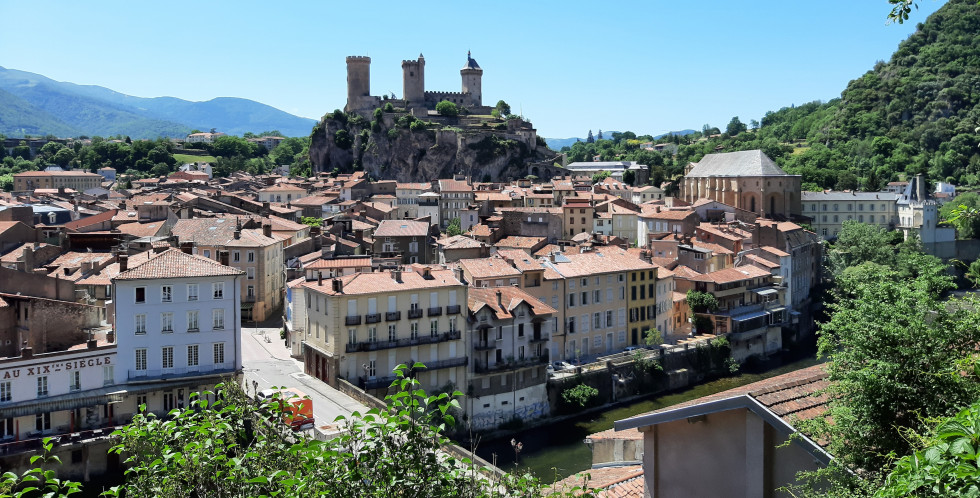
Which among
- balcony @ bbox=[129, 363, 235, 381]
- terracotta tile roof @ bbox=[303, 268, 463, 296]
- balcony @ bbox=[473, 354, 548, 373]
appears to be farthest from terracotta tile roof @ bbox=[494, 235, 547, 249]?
balcony @ bbox=[129, 363, 235, 381]

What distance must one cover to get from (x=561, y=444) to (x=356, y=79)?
99.7 metres

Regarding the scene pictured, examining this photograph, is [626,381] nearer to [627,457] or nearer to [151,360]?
[151,360]

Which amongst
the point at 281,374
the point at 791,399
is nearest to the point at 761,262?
the point at 281,374

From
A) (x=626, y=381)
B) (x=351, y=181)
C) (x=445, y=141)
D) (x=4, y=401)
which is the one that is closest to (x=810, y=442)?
(x=4, y=401)

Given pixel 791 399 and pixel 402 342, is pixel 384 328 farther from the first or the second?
pixel 791 399

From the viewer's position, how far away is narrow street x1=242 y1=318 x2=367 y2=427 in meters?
27.5

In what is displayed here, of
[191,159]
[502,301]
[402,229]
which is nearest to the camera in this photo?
[502,301]

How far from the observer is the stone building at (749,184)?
3135 inches

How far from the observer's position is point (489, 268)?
135 feet

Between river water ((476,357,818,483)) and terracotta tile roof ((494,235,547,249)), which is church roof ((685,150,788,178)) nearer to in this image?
terracotta tile roof ((494,235,547,249))

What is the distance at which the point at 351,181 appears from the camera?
95.3m

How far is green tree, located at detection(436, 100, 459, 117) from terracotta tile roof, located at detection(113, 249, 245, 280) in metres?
91.9

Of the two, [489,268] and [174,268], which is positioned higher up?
[174,268]

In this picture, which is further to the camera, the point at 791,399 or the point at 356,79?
the point at 356,79
